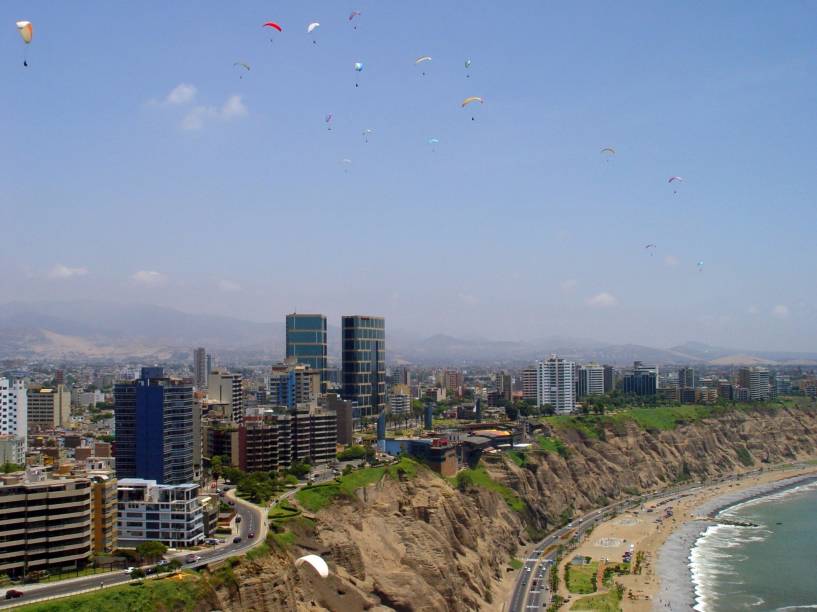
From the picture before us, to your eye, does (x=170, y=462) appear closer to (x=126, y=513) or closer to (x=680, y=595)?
(x=126, y=513)

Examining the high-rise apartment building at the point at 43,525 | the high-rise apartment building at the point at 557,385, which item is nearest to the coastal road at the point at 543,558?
the high-rise apartment building at the point at 557,385

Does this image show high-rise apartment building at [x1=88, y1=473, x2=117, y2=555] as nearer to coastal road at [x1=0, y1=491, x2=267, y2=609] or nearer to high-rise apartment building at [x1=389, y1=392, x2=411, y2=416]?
coastal road at [x1=0, y1=491, x2=267, y2=609]

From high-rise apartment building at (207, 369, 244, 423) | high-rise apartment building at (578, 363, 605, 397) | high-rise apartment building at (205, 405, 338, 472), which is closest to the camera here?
high-rise apartment building at (205, 405, 338, 472)

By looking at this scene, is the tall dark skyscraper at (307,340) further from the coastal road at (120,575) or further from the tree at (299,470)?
the coastal road at (120,575)

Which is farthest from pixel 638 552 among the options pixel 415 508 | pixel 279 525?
pixel 279 525

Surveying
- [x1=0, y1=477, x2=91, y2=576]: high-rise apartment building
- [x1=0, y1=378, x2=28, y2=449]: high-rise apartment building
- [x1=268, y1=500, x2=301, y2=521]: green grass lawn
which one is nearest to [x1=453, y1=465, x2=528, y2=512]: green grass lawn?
[x1=268, y1=500, x2=301, y2=521]: green grass lawn
